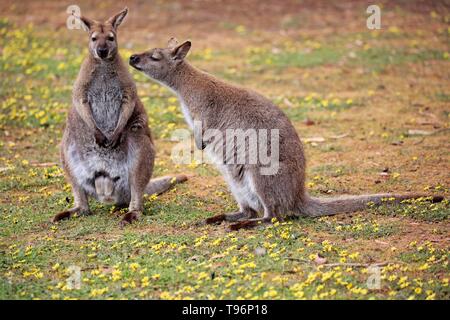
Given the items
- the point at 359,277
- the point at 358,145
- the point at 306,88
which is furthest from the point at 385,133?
the point at 359,277

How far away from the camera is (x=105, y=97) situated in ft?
21.1

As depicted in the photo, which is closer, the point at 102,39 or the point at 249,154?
the point at 249,154

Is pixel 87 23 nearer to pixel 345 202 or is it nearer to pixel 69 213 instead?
pixel 69 213

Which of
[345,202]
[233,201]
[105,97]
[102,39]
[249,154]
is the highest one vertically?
[102,39]

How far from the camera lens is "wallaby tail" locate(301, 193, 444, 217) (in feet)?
19.5

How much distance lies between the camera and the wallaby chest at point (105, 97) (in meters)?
6.41

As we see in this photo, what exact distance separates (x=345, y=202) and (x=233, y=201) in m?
1.06

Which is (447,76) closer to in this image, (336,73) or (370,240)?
(336,73)

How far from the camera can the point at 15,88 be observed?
33.4 ft

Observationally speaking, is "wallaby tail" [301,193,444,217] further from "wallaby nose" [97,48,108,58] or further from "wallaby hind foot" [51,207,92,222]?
"wallaby nose" [97,48,108,58]

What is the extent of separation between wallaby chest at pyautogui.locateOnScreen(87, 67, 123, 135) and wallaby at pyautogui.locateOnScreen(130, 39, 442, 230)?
473 millimetres

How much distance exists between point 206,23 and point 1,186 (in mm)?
6970

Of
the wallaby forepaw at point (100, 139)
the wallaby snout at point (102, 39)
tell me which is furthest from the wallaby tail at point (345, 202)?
the wallaby snout at point (102, 39)

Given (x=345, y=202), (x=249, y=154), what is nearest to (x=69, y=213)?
(x=249, y=154)
